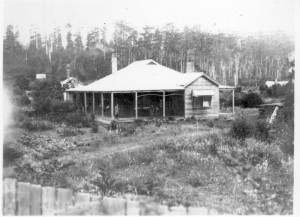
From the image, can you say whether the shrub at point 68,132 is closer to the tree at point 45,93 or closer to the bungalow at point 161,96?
the tree at point 45,93

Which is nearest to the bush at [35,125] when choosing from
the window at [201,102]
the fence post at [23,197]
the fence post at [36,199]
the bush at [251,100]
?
the fence post at [23,197]

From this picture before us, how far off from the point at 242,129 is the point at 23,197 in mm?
8718

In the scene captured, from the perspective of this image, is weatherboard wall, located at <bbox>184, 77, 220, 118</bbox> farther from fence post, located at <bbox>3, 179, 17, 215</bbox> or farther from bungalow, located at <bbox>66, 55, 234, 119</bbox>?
fence post, located at <bbox>3, 179, 17, 215</bbox>

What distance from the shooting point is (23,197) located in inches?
269

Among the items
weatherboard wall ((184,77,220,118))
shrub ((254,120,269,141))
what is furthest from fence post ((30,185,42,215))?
weatherboard wall ((184,77,220,118))

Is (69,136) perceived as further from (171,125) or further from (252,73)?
(252,73)

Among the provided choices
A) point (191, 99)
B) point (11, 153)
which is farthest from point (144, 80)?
point (11, 153)

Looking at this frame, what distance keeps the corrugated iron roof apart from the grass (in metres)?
A: 6.55

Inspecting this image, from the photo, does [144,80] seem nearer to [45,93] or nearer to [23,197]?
[45,93]

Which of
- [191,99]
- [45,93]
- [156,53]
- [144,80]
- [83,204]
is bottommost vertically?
[83,204]

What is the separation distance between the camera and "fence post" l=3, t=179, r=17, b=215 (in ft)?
22.9

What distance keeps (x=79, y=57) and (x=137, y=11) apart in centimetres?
3810

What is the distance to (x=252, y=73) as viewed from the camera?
52.1 m

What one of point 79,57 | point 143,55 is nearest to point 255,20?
point 143,55
